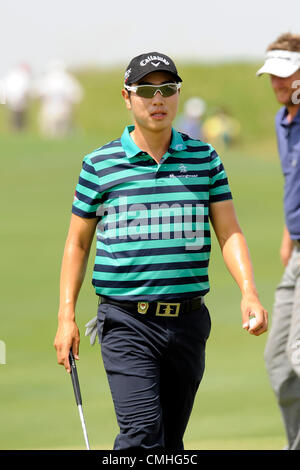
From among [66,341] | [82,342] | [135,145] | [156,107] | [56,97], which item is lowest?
Result: [82,342]

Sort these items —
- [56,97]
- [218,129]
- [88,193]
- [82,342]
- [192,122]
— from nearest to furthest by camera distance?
[88,193]
[82,342]
[192,122]
[56,97]
[218,129]

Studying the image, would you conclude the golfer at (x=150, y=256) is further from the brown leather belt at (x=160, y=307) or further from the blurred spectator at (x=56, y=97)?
the blurred spectator at (x=56, y=97)

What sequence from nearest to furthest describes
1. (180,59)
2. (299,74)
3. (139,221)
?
1. (139,221)
2. (299,74)
3. (180,59)

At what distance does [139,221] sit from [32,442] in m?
3.70

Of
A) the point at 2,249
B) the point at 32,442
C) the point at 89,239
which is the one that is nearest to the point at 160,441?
the point at 89,239

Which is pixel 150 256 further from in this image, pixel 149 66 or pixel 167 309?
pixel 149 66

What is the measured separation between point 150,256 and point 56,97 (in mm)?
29434

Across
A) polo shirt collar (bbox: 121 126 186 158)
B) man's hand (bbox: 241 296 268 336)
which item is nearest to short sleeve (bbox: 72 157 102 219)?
polo shirt collar (bbox: 121 126 186 158)

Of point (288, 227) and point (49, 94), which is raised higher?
point (49, 94)

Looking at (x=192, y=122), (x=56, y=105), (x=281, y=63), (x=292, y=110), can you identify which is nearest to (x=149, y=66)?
(x=281, y=63)

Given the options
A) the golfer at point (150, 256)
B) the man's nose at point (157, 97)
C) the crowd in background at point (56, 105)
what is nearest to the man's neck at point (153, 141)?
the golfer at point (150, 256)

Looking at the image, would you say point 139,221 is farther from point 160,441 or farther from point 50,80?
point 50,80

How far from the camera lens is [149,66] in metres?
5.48

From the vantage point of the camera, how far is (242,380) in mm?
10922
